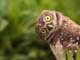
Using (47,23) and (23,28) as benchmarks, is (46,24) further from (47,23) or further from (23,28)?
(23,28)

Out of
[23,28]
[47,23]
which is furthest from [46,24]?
[23,28]

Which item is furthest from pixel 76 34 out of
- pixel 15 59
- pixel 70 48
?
pixel 15 59

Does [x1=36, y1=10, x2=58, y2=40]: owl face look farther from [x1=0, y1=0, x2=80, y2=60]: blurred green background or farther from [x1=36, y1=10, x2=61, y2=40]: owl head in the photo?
[x1=0, y1=0, x2=80, y2=60]: blurred green background

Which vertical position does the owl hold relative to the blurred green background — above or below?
above

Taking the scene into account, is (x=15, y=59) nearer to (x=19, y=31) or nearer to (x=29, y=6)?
(x=19, y=31)

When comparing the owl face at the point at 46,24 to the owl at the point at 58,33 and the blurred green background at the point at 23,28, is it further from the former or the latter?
the blurred green background at the point at 23,28

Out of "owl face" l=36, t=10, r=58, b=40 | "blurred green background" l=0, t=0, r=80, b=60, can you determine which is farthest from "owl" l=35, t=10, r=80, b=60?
"blurred green background" l=0, t=0, r=80, b=60
